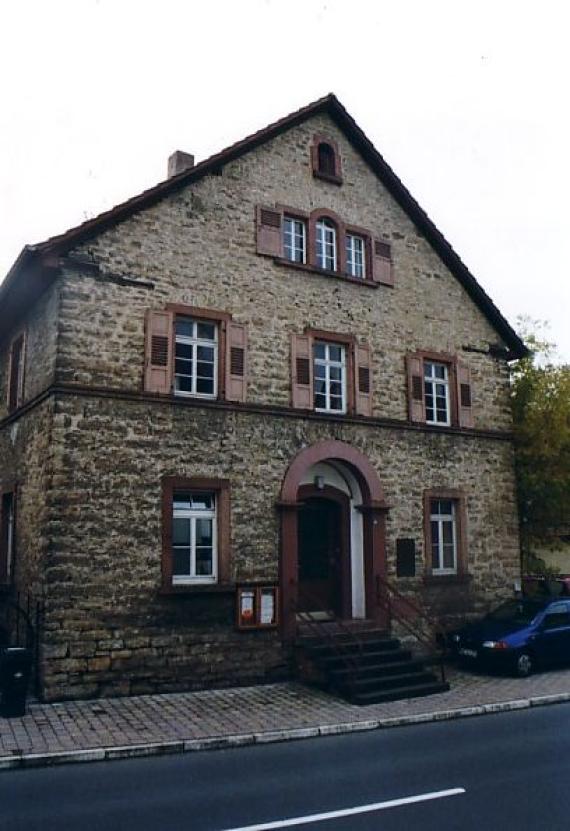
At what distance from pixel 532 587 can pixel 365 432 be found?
1084 cm

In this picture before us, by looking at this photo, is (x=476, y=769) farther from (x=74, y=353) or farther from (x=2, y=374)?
(x=2, y=374)

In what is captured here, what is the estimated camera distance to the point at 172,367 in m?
13.0

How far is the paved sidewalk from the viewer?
8945 mm

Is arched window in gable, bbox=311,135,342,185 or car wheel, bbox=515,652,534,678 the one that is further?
arched window in gable, bbox=311,135,342,185

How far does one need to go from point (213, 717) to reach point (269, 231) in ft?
29.1

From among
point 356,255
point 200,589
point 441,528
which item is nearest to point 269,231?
point 356,255

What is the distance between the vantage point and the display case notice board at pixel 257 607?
507 inches

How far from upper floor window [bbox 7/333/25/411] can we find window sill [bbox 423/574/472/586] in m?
8.95

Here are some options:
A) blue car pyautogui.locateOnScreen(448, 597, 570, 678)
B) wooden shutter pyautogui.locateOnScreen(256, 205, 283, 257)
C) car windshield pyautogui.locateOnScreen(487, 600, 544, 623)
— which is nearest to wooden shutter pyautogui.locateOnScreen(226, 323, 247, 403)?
wooden shutter pyautogui.locateOnScreen(256, 205, 283, 257)

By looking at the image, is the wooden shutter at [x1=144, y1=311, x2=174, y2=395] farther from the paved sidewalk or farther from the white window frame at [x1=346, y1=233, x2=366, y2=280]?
the paved sidewalk

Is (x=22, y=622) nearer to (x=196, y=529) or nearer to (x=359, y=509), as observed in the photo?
(x=196, y=529)

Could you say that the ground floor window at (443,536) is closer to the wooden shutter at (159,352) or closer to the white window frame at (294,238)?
the white window frame at (294,238)

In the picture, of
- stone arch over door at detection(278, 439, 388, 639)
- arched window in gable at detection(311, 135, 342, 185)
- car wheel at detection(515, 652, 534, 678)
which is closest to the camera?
stone arch over door at detection(278, 439, 388, 639)

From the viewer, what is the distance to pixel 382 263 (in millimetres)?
16141
